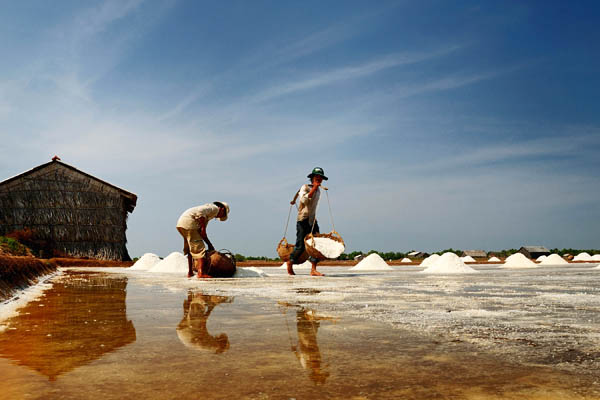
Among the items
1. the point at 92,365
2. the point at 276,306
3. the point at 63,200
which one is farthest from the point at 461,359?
the point at 63,200

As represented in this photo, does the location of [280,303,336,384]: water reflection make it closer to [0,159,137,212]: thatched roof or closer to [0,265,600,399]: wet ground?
[0,265,600,399]: wet ground

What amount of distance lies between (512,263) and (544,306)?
15.3 metres

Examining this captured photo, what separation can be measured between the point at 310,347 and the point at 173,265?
437 inches

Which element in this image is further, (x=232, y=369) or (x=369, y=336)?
(x=369, y=336)

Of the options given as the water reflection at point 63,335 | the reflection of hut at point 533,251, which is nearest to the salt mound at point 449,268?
the water reflection at point 63,335

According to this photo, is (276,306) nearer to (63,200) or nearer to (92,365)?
(92,365)

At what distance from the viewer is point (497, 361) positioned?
1.73m

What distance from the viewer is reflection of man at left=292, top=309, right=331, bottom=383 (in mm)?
1584

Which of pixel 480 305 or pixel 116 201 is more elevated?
pixel 116 201

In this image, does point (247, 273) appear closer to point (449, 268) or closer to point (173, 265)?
point (173, 265)

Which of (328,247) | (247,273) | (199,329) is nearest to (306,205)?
(328,247)

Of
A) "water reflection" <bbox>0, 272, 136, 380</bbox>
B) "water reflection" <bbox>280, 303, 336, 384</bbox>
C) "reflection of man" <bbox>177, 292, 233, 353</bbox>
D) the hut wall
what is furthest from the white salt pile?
the hut wall

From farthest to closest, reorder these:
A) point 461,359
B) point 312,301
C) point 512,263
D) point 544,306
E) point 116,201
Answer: point 116,201
point 512,263
point 312,301
point 544,306
point 461,359

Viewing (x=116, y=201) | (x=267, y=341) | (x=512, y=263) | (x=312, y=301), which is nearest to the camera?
(x=267, y=341)
